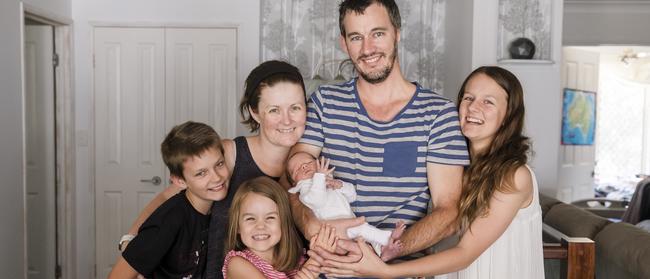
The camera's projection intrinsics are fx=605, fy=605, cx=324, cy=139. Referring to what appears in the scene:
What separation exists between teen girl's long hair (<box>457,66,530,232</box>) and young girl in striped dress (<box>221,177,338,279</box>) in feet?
1.83

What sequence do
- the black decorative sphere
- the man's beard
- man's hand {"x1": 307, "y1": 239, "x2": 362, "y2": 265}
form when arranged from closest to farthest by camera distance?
man's hand {"x1": 307, "y1": 239, "x2": 362, "y2": 265} < the man's beard < the black decorative sphere

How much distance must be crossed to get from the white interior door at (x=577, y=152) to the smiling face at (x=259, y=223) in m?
5.69

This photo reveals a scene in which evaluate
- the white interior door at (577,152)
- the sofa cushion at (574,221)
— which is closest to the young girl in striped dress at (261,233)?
the sofa cushion at (574,221)

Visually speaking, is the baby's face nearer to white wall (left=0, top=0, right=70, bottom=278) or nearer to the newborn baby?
the newborn baby

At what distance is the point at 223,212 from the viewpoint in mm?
2086

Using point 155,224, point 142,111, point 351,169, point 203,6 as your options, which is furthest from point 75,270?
point 351,169

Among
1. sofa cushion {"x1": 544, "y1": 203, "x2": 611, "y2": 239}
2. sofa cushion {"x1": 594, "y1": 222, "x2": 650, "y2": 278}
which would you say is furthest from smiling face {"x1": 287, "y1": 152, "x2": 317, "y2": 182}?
sofa cushion {"x1": 544, "y1": 203, "x2": 611, "y2": 239}

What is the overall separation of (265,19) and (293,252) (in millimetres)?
3513

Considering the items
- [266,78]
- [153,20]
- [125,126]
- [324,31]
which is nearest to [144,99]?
[125,126]

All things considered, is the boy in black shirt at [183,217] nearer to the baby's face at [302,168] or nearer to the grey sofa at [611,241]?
the baby's face at [302,168]

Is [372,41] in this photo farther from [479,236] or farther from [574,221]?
[574,221]

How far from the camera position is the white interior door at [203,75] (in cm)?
519

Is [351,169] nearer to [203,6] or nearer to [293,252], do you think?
[293,252]

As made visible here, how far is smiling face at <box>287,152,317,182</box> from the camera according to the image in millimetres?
1850
